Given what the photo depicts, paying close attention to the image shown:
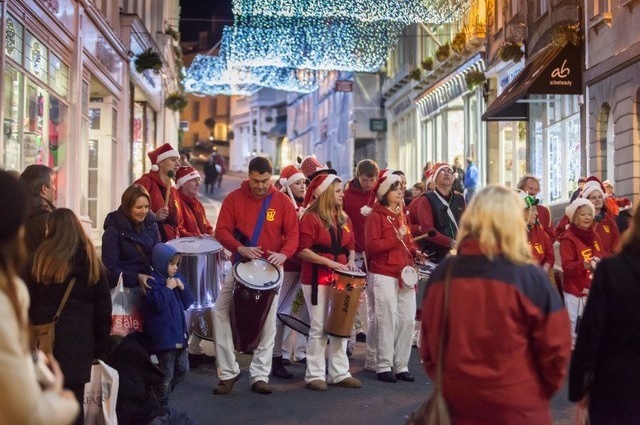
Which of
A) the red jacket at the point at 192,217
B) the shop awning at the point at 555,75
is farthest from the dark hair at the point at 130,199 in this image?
the shop awning at the point at 555,75

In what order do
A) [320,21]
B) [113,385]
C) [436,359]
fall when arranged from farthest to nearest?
[320,21] < [113,385] < [436,359]

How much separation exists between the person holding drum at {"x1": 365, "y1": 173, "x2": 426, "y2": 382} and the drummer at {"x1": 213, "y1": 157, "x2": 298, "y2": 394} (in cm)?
88

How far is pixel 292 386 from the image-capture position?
9742mm

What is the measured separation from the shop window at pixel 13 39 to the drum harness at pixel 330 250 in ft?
18.6

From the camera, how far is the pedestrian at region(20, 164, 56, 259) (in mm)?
6203

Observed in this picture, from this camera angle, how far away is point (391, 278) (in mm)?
9898

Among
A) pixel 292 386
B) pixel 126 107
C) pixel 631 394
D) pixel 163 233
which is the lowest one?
pixel 292 386

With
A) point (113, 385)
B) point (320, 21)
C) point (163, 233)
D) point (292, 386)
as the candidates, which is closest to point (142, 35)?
point (320, 21)

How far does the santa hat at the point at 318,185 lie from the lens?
9.90m

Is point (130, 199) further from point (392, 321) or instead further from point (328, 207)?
point (392, 321)

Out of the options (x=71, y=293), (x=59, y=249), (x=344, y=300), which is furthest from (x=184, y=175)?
(x=59, y=249)

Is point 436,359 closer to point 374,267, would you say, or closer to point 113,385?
point 113,385

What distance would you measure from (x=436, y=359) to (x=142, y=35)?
74.0ft

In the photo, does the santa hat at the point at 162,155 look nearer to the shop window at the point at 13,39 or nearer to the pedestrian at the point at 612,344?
the shop window at the point at 13,39
